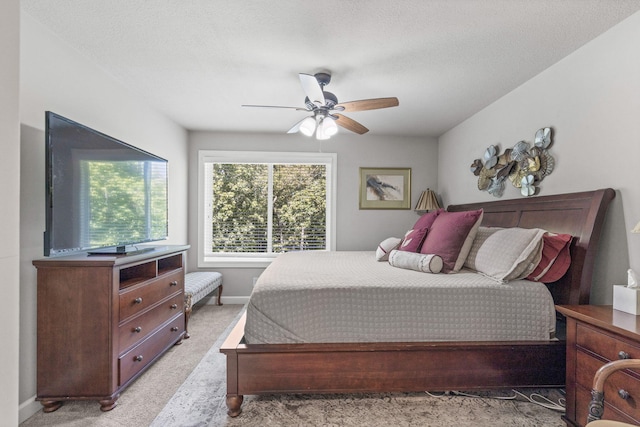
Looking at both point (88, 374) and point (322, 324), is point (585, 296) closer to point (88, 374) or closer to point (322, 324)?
point (322, 324)

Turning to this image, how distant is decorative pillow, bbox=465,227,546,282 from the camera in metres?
1.91

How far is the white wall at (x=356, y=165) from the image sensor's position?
13.4 ft

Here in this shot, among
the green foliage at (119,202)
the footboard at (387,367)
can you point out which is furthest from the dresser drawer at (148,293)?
the footboard at (387,367)

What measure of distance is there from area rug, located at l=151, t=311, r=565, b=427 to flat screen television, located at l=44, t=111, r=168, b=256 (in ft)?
3.79

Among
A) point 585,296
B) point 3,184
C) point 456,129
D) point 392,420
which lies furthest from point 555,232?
point 3,184

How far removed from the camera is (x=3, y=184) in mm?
850

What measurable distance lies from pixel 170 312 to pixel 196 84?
2023mm

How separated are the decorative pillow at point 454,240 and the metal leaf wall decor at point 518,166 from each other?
55 cm

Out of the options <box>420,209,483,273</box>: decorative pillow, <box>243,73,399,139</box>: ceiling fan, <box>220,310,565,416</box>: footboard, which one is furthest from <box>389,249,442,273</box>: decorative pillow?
<box>243,73,399,139</box>: ceiling fan

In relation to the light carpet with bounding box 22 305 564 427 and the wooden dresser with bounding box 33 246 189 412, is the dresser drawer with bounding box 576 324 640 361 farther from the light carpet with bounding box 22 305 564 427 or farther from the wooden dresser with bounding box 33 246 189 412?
the wooden dresser with bounding box 33 246 189 412

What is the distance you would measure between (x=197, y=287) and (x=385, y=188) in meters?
2.76

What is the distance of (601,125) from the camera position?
188 cm

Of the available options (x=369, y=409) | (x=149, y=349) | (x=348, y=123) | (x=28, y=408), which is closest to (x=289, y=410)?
(x=369, y=409)

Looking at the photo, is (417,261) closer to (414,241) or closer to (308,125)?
(414,241)
